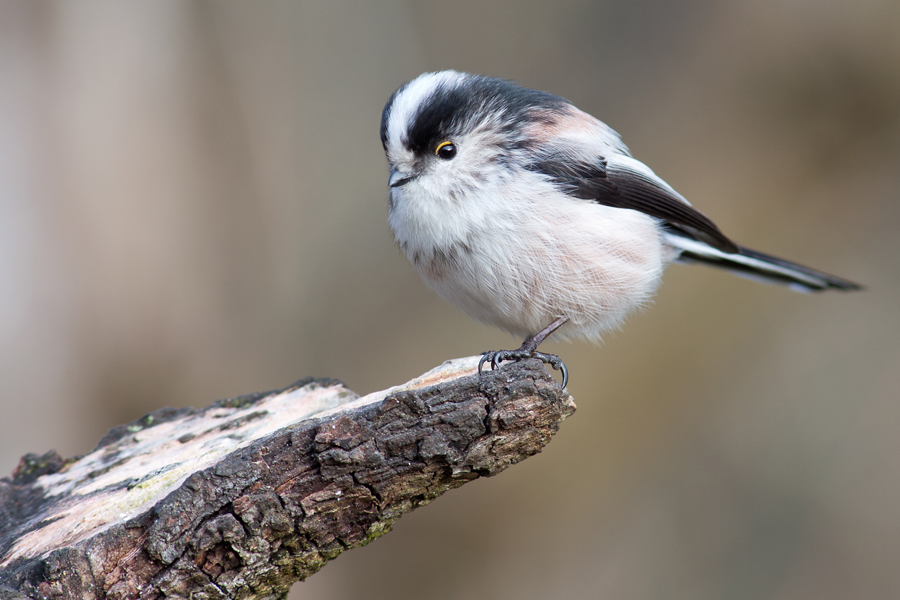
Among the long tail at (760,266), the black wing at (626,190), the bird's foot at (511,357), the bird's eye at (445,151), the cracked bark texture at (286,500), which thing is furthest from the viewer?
the long tail at (760,266)

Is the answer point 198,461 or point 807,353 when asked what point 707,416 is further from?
point 198,461

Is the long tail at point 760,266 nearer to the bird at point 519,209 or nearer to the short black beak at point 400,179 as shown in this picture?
the bird at point 519,209

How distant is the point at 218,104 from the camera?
14.5ft

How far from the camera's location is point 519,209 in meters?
2.55

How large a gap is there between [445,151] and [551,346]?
1984 mm

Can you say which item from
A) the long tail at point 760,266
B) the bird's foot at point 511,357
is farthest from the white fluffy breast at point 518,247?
the long tail at point 760,266

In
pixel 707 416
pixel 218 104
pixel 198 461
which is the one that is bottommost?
pixel 707 416

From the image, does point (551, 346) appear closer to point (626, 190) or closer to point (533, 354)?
point (626, 190)

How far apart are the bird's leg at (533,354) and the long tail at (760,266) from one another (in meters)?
0.93

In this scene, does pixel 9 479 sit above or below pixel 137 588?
above

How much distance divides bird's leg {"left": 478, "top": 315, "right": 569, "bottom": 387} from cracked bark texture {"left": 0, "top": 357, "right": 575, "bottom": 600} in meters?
0.31

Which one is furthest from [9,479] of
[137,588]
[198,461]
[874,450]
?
[874,450]

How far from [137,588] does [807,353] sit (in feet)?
13.7

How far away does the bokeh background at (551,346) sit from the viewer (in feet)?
13.1
